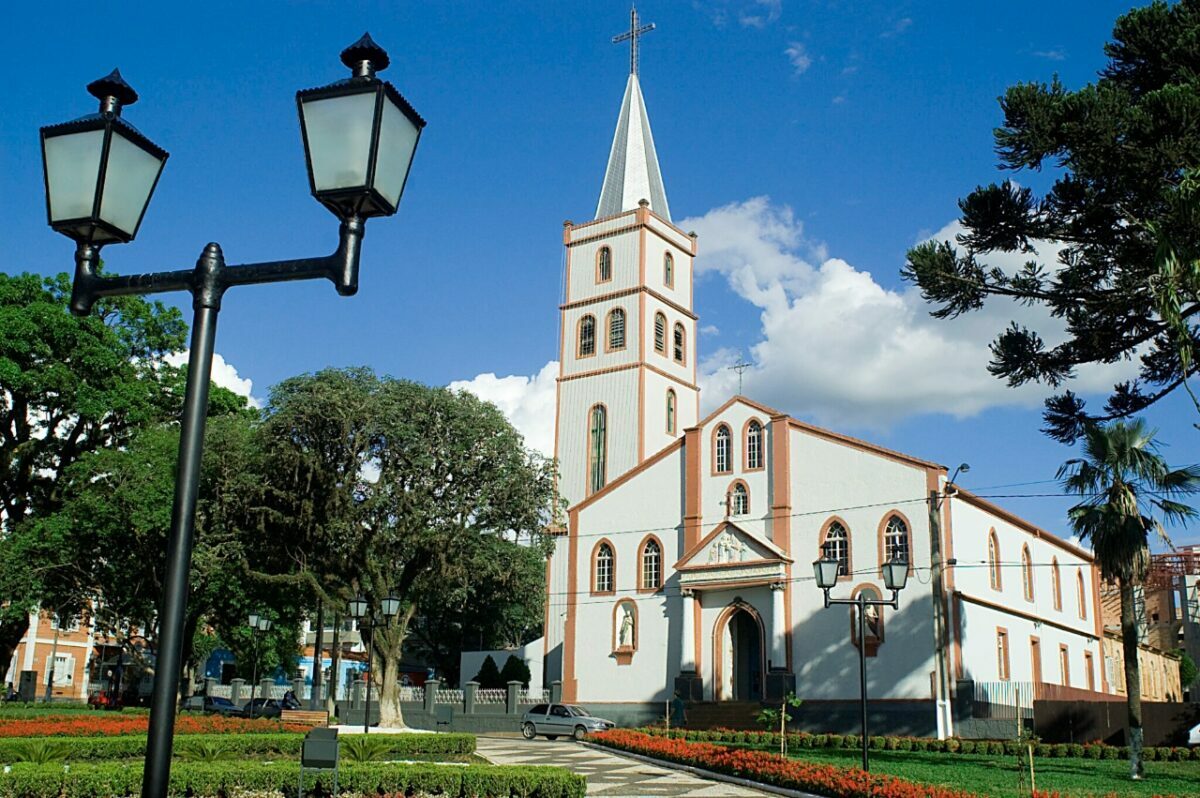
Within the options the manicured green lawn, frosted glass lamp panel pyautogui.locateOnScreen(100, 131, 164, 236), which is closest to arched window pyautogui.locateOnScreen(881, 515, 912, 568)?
the manicured green lawn

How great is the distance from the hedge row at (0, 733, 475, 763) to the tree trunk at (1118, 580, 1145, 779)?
13.7 m

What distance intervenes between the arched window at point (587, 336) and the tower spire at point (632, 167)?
19.3ft

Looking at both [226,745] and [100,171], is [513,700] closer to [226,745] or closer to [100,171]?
[226,745]

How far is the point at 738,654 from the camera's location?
125 feet

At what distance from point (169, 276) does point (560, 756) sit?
75.5 feet

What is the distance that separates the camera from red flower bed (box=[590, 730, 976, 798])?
14648 mm

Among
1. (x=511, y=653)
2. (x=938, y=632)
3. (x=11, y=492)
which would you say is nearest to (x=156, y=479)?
(x=11, y=492)

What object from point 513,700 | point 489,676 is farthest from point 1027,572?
point 489,676

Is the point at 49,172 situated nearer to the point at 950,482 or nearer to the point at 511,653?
the point at 950,482

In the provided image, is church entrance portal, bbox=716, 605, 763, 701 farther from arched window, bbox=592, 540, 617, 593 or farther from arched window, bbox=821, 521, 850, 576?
arched window, bbox=592, 540, 617, 593

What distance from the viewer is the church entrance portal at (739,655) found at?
1462 inches

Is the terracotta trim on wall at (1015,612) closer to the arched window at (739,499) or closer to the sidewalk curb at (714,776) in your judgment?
the arched window at (739,499)

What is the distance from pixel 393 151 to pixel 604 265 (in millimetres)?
49899

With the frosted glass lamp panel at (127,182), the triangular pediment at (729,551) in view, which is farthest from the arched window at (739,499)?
the frosted glass lamp panel at (127,182)
